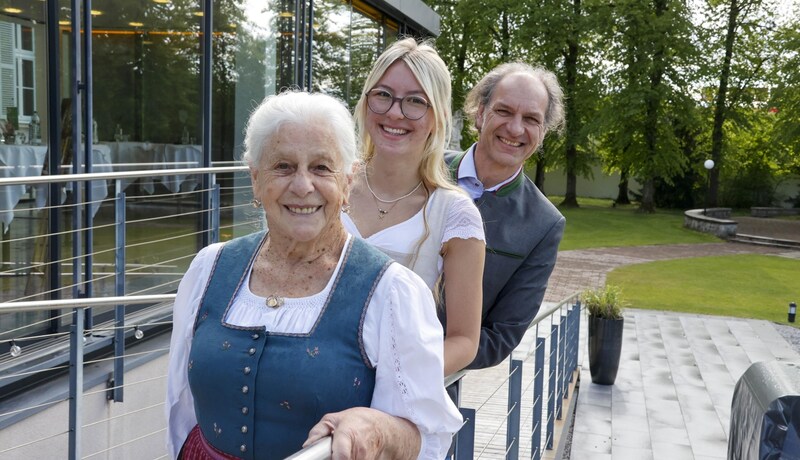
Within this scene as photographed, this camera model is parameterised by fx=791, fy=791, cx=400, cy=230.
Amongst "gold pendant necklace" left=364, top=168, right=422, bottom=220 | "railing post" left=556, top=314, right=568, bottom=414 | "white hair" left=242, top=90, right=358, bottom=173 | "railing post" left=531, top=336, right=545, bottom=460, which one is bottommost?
"railing post" left=556, top=314, right=568, bottom=414

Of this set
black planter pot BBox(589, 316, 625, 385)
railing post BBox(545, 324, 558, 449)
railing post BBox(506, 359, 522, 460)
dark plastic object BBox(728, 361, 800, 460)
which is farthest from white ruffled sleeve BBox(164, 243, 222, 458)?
black planter pot BBox(589, 316, 625, 385)

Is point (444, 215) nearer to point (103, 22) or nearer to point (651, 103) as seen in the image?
point (103, 22)

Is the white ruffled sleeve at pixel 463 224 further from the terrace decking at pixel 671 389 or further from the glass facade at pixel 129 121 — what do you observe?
the terrace decking at pixel 671 389

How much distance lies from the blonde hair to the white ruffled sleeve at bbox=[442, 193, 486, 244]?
0.14 meters

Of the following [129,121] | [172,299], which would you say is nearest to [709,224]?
[129,121]

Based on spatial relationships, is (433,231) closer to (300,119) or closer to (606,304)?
(300,119)

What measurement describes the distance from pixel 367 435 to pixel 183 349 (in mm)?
531

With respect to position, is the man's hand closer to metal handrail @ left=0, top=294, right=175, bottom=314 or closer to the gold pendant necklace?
the gold pendant necklace

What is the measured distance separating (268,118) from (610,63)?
114ft

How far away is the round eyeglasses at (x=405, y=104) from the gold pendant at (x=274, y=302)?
768mm

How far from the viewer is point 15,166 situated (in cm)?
544

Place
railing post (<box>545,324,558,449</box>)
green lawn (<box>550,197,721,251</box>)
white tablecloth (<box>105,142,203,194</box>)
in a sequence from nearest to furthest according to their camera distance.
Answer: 1. railing post (<box>545,324,558,449</box>)
2. white tablecloth (<box>105,142,203,194</box>)
3. green lawn (<box>550,197,721,251</box>)

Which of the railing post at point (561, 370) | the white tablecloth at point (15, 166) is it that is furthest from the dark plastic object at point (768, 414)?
the white tablecloth at point (15, 166)

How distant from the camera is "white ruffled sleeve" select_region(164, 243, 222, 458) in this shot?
1745 millimetres
